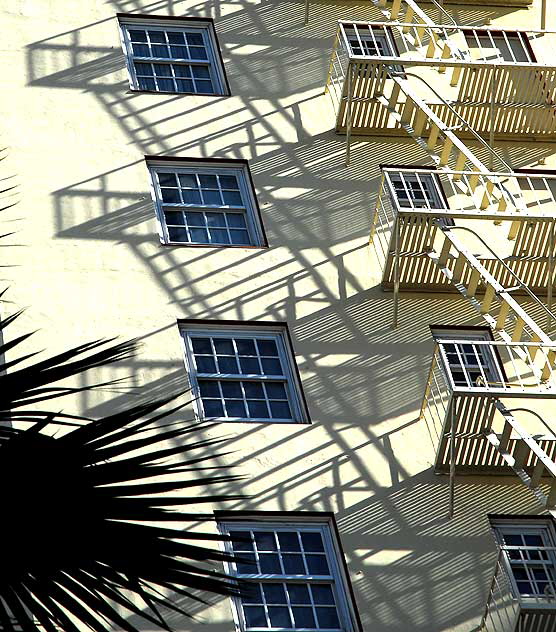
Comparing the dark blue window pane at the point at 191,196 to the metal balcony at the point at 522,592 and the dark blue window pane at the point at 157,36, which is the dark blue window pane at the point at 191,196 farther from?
the metal balcony at the point at 522,592

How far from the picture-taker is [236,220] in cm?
1886

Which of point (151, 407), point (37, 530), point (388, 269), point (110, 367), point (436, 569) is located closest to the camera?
point (37, 530)

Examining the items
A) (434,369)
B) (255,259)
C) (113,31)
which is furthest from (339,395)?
(113,31)

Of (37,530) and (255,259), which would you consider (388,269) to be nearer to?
(255,259)

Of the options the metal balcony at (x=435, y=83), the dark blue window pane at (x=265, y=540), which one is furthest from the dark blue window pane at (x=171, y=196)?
the dark blue window pane at (x=265, y=540)

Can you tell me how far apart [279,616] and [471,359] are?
506 centimetres

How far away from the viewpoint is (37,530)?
737 cm

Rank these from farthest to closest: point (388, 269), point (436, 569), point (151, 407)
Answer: point (388, 269), point (436, 569), point (151, 407)

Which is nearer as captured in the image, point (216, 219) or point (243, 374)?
point (243, 374)

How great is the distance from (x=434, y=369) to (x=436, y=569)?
9.99ft

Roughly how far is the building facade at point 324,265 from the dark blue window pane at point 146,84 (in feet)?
0.16

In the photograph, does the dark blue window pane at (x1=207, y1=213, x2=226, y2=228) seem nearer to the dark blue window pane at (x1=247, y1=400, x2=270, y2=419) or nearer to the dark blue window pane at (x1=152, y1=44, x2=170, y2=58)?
the dark blue window pane at (x1=247, y1=400, x2=270, y2=419)

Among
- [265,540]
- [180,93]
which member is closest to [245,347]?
[265,540]

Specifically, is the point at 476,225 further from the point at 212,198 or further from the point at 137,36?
the point at 137,36
